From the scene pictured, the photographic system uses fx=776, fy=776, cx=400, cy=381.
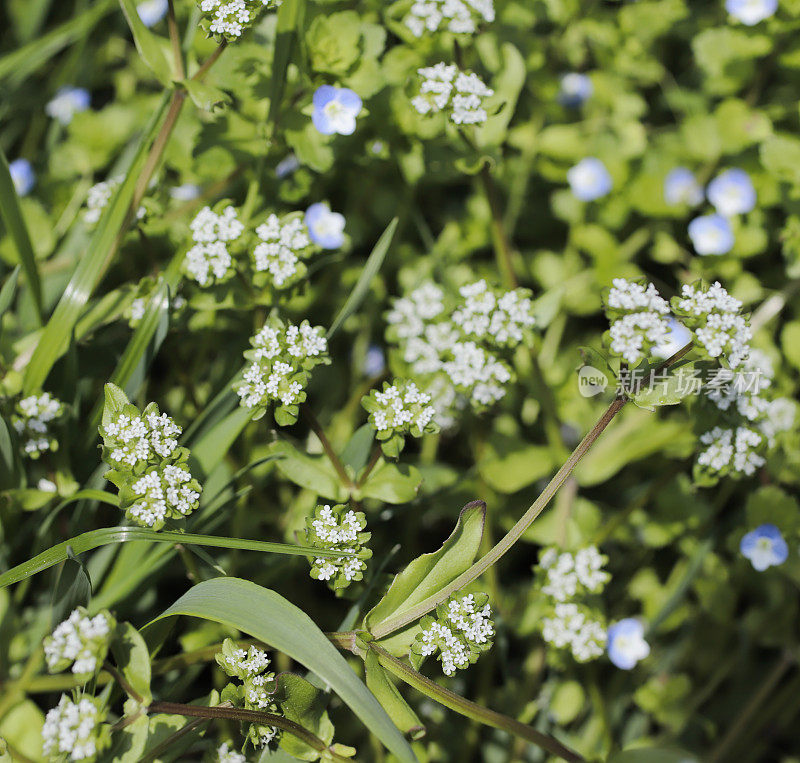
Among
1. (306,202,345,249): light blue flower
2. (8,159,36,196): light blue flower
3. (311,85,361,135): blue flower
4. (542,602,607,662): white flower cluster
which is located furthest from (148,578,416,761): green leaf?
(8,159,36,196): light blue flower

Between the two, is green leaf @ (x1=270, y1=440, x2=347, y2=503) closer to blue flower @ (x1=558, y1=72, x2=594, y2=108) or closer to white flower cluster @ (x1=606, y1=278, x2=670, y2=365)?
white flower cluster @ (x1=606, y1=278, x2=670, y2=365)

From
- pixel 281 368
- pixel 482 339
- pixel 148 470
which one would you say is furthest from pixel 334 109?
pixel 148 470

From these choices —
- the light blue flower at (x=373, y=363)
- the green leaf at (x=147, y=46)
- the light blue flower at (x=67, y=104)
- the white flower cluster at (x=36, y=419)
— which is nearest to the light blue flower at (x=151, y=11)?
the light blue flower at (x=67, y=104)

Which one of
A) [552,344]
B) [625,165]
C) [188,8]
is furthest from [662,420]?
[188,8]

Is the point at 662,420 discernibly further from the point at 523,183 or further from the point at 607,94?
the point at 607,94

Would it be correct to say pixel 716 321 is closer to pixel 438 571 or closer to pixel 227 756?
pixel 438 571

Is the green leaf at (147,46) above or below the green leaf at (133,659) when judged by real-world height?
above

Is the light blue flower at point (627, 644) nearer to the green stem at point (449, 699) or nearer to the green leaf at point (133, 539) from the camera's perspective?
the green stem at point (449, 699)

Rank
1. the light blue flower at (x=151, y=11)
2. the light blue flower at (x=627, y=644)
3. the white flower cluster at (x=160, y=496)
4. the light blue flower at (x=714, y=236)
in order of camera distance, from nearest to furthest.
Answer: the white flower cluster at (x=160, y=496) < the light blue flower at (x=627, y=644) < the light blue flower at (x=714, y=236) < the light blue flower at (x=151, y=11)
